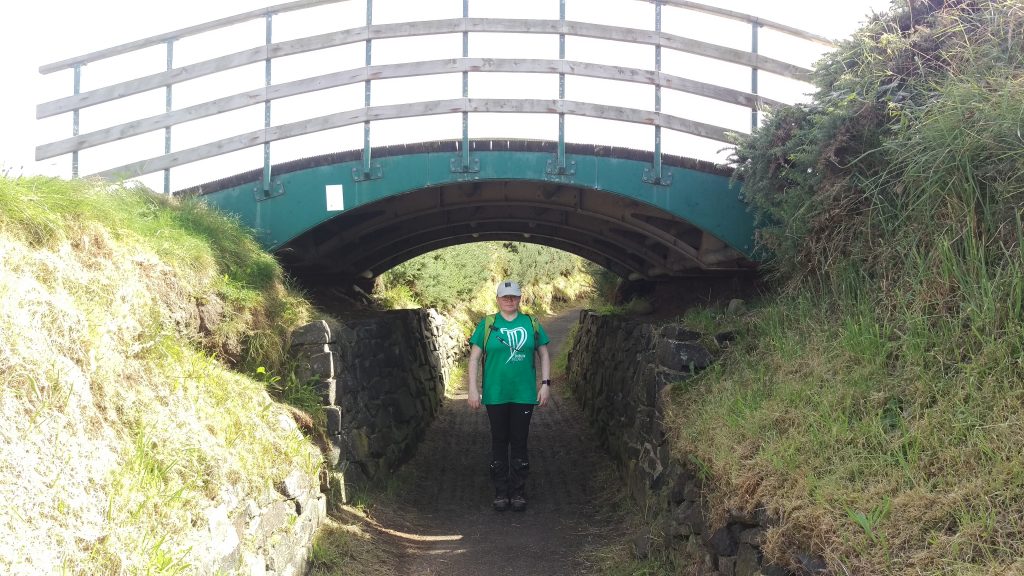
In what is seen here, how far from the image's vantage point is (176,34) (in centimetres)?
704

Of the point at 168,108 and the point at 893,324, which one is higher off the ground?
the point at 168,108

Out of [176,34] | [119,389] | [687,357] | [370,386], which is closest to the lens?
[119,389]

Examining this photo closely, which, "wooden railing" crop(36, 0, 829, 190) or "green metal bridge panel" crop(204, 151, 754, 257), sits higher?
"wooden railing" crop(36, 0, 829, 190)

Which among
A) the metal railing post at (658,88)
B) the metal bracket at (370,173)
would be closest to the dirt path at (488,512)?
the metal bracket at (370,173)

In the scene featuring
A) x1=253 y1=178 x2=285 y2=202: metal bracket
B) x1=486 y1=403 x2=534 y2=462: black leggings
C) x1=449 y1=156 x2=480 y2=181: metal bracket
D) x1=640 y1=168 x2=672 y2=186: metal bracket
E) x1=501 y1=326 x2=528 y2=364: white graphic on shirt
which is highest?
x1=449 y1=156 x2=480 y2=181: metal bracket

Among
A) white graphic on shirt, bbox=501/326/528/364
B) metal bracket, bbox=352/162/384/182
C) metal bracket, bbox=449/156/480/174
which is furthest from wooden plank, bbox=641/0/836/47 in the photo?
white graphic on shirt, bbox=501/326/528/364

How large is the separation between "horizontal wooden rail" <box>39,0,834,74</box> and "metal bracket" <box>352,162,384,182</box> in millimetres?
1734

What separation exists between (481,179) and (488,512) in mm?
3309

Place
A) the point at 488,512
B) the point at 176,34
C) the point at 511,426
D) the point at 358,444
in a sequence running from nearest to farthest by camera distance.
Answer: the point at 511,426
the point at 358,444
the point at 488,512
the point at 176,34

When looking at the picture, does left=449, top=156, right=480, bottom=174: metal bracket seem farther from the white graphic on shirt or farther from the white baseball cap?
the white graphic on shirt

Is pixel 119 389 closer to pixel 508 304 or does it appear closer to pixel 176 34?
pixel 508 304

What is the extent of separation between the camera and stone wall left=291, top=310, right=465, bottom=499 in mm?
5965

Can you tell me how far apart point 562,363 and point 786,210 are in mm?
11002

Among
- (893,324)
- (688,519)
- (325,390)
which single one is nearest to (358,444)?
(325,390)
